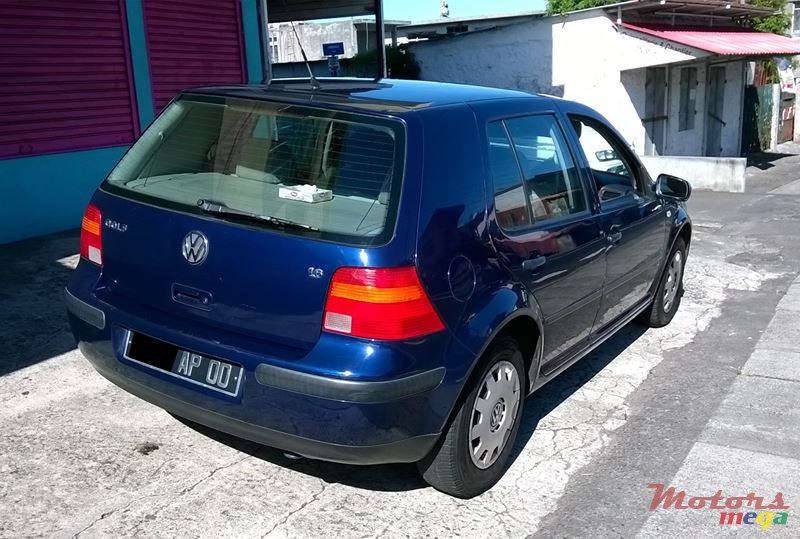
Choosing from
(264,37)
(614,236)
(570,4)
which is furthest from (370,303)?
(570,4)

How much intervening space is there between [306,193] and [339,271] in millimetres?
440

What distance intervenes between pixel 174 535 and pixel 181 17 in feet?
24.4

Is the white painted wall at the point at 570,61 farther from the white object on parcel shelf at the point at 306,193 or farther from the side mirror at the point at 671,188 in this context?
the white object on parcel shelf at the point at 306,193

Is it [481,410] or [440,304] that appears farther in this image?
[481,410]

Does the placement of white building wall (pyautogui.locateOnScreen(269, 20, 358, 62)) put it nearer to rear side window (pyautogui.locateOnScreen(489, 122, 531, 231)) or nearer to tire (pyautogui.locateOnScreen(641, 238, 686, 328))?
Result: tire (pyautogui.locateOnScreen(641, 238, 686, 328))

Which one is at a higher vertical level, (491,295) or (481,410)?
(491,295)

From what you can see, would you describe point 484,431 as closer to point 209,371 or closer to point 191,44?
point 209,371

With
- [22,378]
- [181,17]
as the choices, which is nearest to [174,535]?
[22,378]

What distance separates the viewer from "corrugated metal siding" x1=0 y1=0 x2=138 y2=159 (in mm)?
7434

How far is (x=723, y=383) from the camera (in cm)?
513

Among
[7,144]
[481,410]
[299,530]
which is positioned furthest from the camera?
[7,144]

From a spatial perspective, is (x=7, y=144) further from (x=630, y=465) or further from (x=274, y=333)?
(x=630, y=465)

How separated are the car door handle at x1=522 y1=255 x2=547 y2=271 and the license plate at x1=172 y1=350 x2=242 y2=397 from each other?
1.38 m

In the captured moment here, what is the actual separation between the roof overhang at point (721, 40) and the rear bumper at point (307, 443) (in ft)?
40.9
